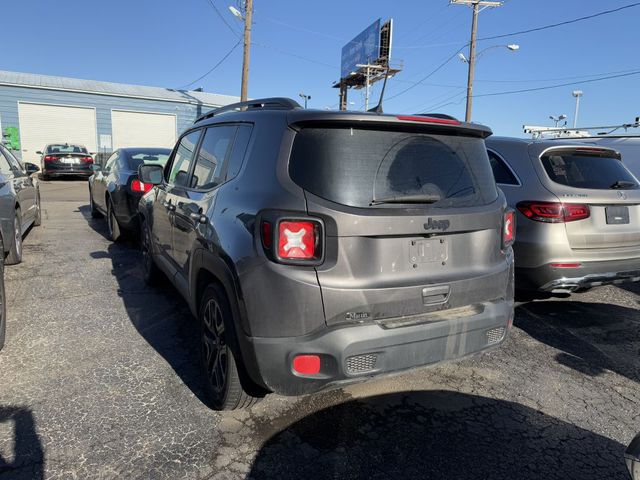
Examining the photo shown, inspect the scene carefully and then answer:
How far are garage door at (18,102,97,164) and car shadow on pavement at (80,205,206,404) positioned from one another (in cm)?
2408

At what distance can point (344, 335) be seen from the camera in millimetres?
2170

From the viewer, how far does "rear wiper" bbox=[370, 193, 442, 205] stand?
2.28 m

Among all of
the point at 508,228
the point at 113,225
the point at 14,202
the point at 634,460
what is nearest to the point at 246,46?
the point at 113,225

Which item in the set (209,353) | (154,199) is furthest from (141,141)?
(209,353)

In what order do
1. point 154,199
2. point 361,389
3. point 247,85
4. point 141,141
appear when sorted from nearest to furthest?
point 361,389, point 154,199, point 247,85, point 141,141

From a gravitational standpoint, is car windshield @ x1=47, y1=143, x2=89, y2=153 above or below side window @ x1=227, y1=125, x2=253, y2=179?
above

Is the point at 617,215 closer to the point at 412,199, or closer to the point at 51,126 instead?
the point at 412,199

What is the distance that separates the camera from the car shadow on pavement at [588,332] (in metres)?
3.62

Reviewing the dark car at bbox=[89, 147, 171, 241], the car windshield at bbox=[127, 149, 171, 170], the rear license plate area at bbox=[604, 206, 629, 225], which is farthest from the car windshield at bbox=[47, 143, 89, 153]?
the rear license plate area at bbox=[604, 206, 629, 225]

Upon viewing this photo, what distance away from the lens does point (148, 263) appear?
16.8 ft

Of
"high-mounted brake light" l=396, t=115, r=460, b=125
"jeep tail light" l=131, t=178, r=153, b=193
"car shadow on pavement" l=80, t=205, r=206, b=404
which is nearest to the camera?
"high-mounted brake light" l=396, t=115, r=460, b=125

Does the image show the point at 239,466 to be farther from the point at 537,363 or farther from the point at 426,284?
the point at 537,363

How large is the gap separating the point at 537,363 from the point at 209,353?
251cm

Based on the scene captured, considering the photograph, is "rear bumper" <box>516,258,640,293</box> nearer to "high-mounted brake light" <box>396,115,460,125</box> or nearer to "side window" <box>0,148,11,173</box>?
"high-mounted brake light" <box>396,115,460,125</box>
